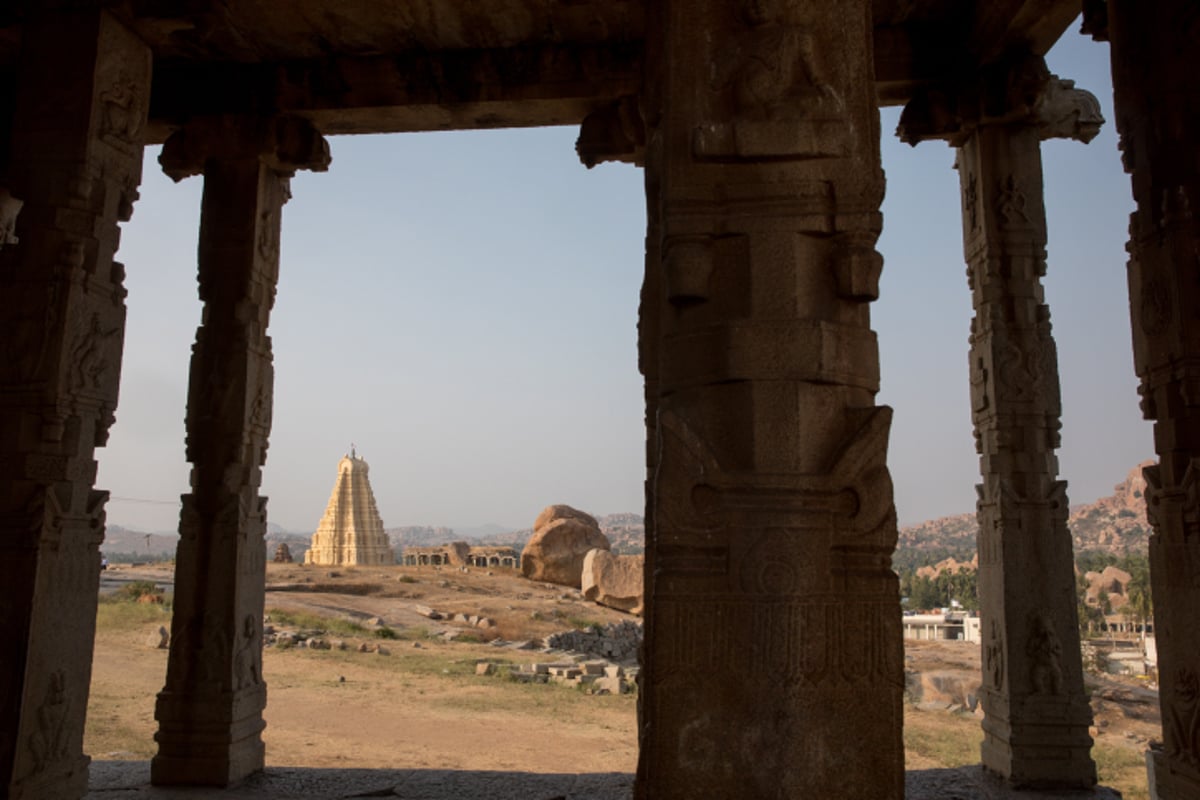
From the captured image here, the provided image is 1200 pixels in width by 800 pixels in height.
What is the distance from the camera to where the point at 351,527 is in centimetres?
4503

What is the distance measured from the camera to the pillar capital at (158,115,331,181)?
337 inches

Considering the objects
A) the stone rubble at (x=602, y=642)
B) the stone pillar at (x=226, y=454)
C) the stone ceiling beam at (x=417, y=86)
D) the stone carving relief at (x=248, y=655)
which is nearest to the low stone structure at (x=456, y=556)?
the stone rubble at (x=602, y=642)

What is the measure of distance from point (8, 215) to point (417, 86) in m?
3.62

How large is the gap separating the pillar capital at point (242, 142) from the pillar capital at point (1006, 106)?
18.8 feet

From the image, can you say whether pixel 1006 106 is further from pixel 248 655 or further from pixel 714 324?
pixel 248 655

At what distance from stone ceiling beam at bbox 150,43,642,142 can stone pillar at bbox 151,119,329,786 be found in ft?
0.90

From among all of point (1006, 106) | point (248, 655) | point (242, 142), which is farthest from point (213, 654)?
point (1006, 106)

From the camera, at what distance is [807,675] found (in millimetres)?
3512

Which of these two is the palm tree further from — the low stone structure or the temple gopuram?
the low stone structure

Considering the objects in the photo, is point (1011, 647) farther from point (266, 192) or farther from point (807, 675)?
point (266, 192)

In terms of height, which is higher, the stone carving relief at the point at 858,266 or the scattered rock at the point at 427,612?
the stone carving relief at the point at 858,266

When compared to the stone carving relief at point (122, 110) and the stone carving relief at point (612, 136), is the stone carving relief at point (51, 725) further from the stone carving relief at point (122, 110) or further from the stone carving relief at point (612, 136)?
the stone carving relief at point (612, 136)

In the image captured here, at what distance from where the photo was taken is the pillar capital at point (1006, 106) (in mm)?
7809

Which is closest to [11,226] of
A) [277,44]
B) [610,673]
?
[277,44]
